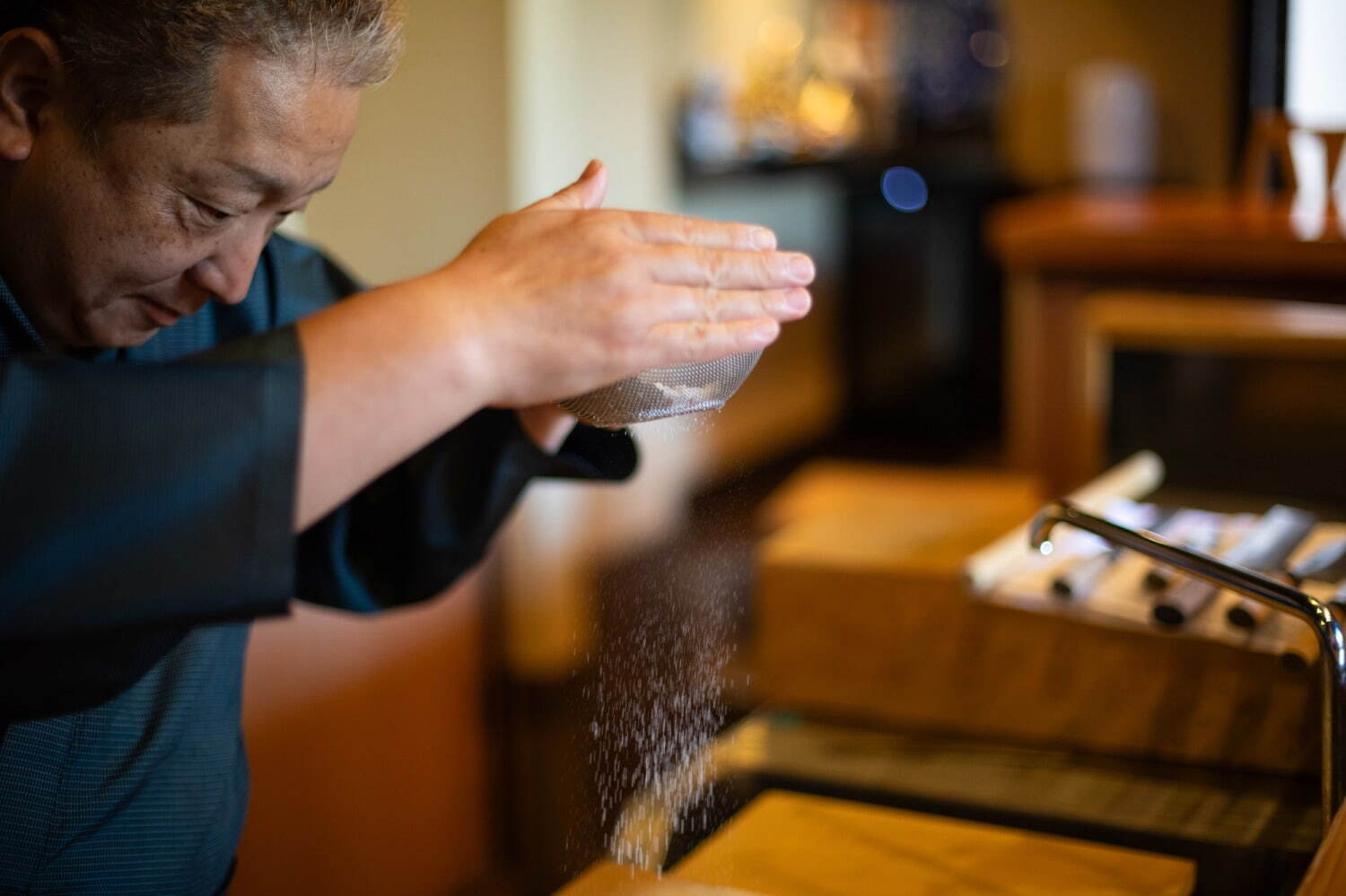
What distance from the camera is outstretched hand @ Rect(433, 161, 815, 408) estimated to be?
73cm

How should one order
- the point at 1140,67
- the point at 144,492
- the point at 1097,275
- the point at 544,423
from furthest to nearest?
the point at 1140,67
the point at 1097,275
the point at 544,423
the point at 144,492

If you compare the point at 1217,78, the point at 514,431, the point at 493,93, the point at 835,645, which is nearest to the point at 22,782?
the point at 514,431

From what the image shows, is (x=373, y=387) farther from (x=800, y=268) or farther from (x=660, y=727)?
(x=660, y=727)

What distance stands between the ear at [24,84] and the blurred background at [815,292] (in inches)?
18.7

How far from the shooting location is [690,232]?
78cm

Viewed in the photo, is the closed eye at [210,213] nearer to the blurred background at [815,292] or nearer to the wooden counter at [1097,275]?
the blurred background at [815,292]

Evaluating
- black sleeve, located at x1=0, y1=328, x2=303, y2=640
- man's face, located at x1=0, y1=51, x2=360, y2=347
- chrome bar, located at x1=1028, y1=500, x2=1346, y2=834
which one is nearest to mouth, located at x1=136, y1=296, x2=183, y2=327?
man's face, located at x1=0, y1=51, x2=360, y2=347

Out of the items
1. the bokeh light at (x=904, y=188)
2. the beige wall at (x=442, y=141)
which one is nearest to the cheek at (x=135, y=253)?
the beige wall at (x=442, y=141)

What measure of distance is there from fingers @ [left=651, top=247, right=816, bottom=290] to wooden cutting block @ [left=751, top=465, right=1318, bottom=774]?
2.40 ft

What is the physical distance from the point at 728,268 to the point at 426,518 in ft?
1.30

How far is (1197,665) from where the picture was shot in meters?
1.33

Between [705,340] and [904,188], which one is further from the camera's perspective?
[904,188]

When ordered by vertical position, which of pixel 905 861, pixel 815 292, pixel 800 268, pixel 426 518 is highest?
pixel 800 268

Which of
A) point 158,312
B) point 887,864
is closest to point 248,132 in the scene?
point 158,312
